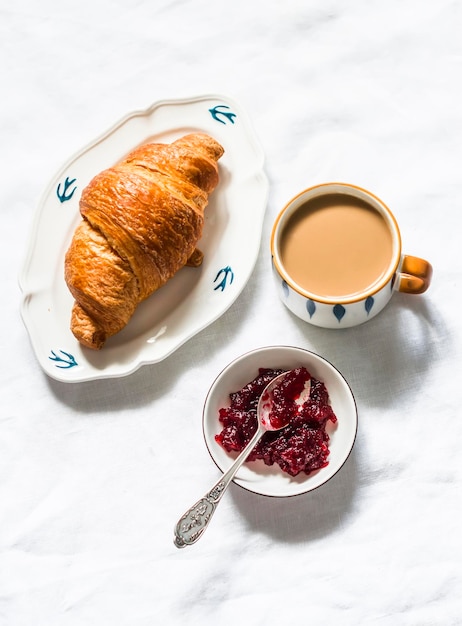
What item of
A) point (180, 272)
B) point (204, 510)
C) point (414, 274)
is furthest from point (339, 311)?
point (204, 510)

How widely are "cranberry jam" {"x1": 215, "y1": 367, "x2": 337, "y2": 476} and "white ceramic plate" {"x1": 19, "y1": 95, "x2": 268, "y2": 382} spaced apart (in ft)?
0.72

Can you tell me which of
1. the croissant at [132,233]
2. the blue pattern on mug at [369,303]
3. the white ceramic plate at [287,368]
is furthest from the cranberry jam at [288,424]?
the croissant at [132,233]

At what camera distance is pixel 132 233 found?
1.78m

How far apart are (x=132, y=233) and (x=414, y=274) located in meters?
0.68

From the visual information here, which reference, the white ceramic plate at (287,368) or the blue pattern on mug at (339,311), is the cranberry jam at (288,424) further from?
the blue pattern on mug at (339,311)

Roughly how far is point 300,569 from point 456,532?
396mm

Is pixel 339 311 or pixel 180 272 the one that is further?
pixel 180 272

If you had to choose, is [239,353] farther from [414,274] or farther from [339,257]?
[414,274]

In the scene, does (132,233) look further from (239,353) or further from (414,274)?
(414,274)

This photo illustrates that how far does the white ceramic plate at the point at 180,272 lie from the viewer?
1885mm

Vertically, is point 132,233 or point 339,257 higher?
point 132,233

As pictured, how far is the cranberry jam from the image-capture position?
1765 millimetres

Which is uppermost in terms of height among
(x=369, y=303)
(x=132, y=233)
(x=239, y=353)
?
(x=132, y=233)

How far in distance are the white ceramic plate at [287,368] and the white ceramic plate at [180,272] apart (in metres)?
0.16
